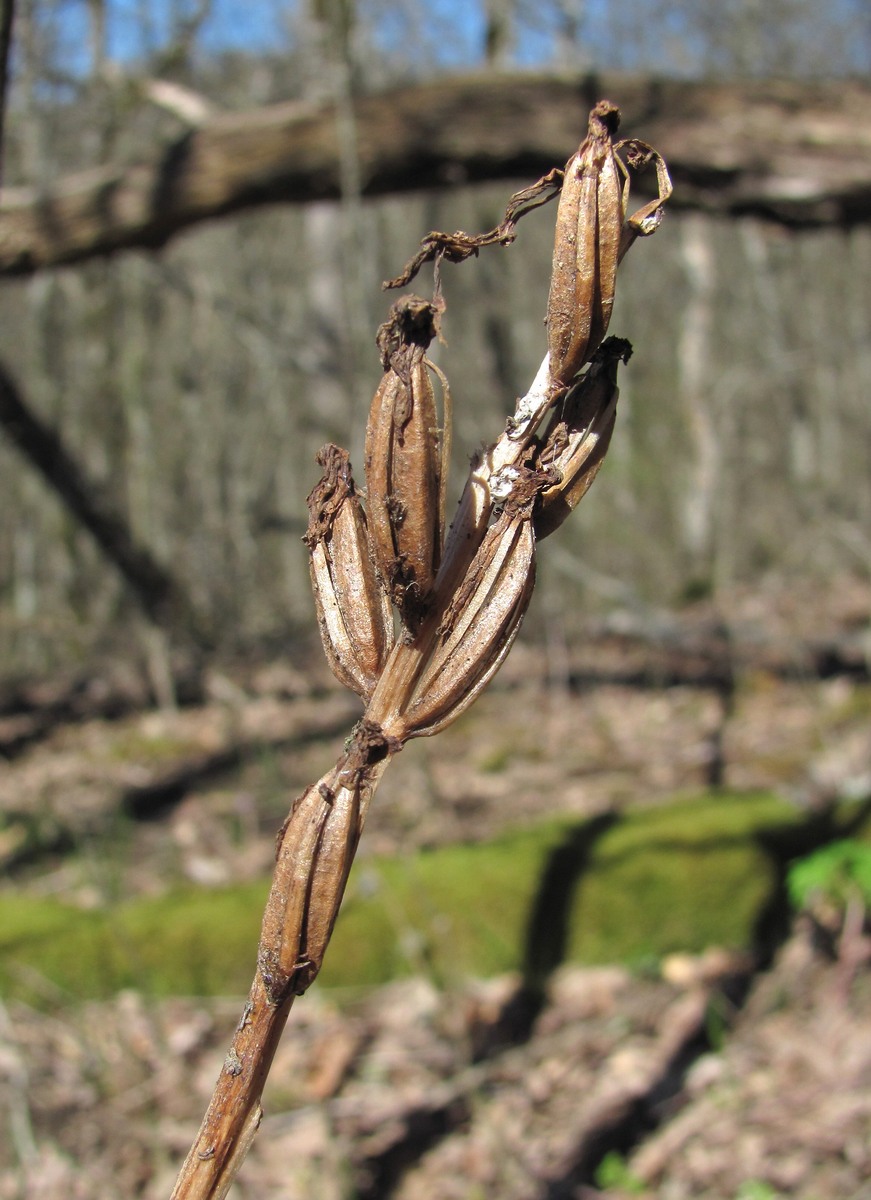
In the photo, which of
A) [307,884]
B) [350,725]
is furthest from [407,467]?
[350,725]

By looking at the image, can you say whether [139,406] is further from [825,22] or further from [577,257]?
[825,22]

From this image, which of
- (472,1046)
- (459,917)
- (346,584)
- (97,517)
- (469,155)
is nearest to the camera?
(346,584)

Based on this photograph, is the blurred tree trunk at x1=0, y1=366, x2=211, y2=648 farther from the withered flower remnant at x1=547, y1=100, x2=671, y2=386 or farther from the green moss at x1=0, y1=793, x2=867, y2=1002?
the withered flower remnant at x1=547, y1=100, x2=671, y2=386

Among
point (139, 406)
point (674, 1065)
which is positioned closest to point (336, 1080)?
point (674, 1065)

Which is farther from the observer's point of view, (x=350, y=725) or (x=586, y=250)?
(x=350, y=725)

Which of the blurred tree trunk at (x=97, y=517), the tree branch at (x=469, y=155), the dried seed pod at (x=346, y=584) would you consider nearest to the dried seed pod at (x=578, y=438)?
the dried seed pod at (x=346, y=584)

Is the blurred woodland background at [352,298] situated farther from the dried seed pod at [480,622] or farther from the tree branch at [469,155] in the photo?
the dried seed pod at [480,622]

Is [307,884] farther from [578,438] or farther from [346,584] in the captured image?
[578,438]
